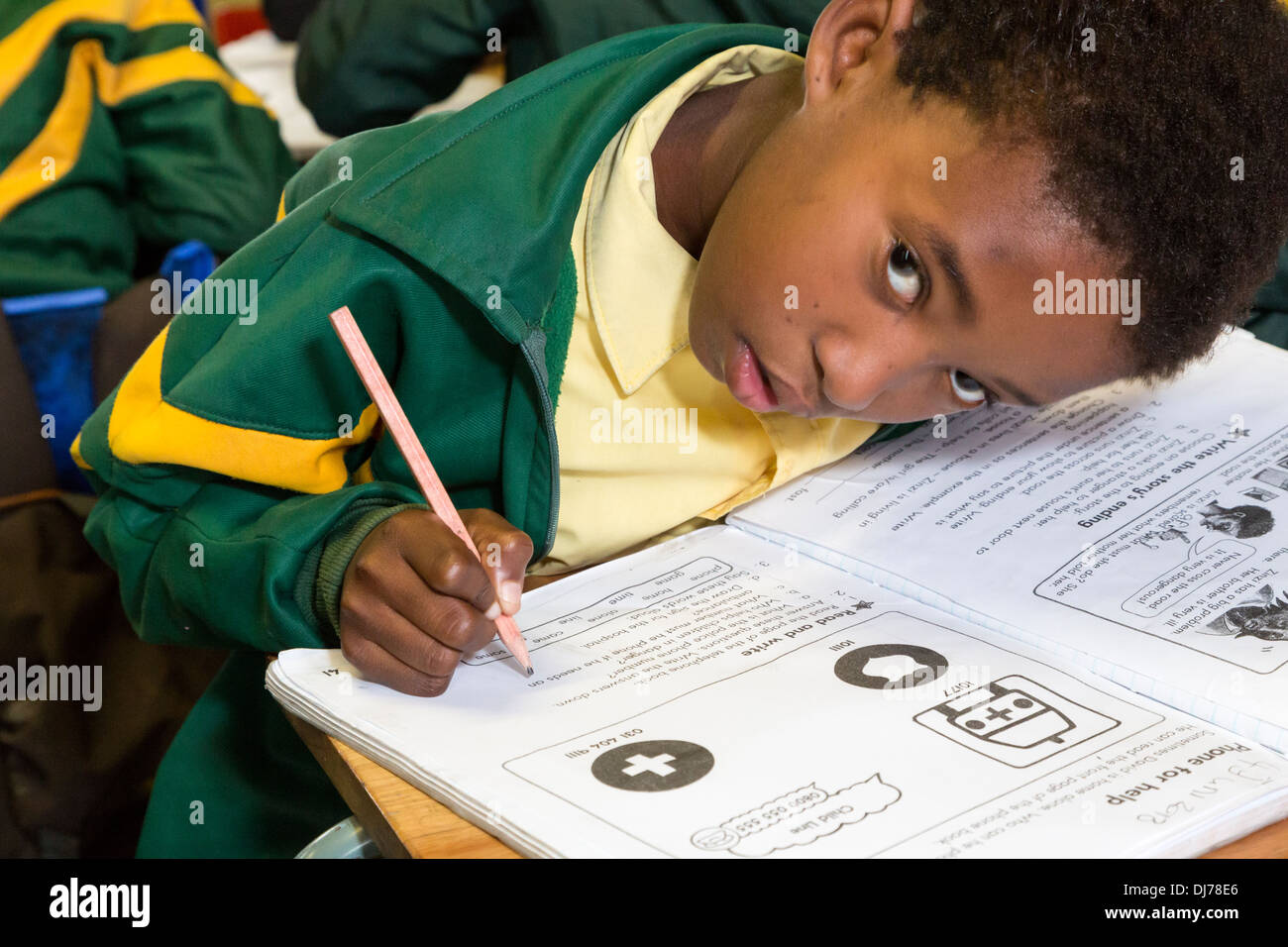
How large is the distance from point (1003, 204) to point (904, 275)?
0.27 ft

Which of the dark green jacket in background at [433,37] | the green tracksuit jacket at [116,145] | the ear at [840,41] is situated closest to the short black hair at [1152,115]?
the ear at [840,41]

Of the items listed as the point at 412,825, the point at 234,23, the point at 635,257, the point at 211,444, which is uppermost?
the point at 234,23

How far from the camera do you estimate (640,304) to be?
91 centimetres

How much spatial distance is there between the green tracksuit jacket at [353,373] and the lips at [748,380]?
5.0 inches

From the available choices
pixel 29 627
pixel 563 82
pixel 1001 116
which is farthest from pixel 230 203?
pixel 1001 116

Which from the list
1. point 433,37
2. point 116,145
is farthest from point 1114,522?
point 116,145

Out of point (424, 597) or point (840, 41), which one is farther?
point (840, 41)

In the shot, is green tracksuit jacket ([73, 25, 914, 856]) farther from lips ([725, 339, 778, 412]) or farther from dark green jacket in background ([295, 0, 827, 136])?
dark green jacket in background ([295, 0, 827, 136])

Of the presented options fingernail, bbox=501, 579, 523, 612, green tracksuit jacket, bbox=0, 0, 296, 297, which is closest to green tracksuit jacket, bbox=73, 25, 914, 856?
fingernail, bbox=501, 579, 523, 612

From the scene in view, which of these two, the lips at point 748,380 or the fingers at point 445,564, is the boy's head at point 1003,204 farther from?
the fingers at point 445,564

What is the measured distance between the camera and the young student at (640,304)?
67 centimetres

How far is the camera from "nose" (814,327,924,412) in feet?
2.44

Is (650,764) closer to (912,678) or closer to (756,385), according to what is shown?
(912,678)
